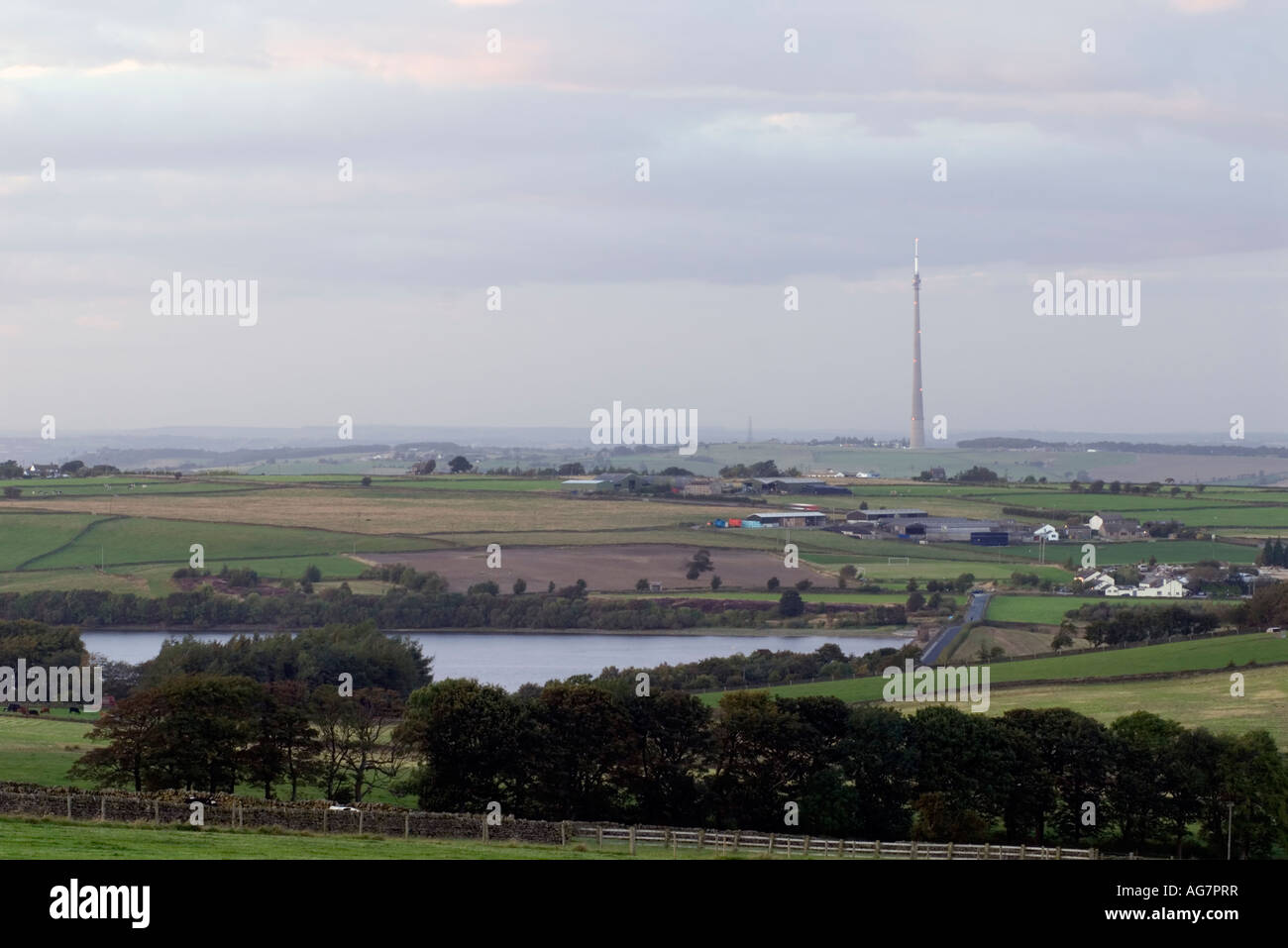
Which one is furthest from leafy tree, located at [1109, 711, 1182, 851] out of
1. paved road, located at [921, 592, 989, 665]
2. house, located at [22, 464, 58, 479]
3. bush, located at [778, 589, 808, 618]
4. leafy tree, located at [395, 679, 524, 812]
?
house, located at [22, 464, 58, 479]

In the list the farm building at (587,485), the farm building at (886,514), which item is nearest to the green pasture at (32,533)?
the farm building at (587,485)

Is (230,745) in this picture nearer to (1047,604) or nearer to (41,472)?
(1047,604)

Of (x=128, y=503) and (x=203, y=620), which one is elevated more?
(x=128, y=503)

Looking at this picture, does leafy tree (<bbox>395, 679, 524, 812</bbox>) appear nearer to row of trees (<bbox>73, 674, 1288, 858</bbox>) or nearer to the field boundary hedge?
row of trees (<bbox>73, 674, 1288, 858</bbox>)
